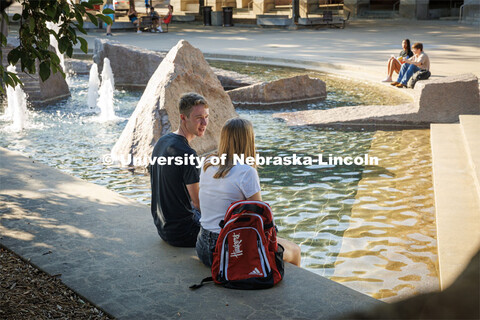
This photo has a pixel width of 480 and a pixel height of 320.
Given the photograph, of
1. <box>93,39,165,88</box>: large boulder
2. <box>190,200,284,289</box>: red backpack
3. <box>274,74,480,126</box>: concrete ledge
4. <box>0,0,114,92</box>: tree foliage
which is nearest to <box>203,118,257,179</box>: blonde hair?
<box>190,200,284,289</box>: red backpack

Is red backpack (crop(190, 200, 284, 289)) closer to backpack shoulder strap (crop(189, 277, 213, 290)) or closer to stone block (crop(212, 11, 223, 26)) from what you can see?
backpack shoulder strap (crop(189, 277, 213, 290))

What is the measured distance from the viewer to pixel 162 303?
3.72 m

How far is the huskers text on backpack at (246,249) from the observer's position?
12.4ft

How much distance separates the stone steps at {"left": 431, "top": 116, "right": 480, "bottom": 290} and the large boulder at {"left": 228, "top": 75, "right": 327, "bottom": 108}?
3.90 meters

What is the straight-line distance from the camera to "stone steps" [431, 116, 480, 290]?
4.96m

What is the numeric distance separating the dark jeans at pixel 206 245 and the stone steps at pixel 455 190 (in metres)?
1.62

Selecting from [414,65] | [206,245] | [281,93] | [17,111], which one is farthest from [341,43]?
[206,245]

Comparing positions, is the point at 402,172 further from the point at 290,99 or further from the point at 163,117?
the point at 290,99

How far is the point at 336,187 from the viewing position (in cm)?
717

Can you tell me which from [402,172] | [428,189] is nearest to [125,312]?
[428,189]

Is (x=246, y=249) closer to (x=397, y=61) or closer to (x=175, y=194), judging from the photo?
(x=175, y=194)

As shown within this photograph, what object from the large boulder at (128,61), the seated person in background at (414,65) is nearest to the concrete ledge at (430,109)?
the seated person in background at (414,65)

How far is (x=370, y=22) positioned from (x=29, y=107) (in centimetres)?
2542

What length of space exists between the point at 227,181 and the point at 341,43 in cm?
2054
